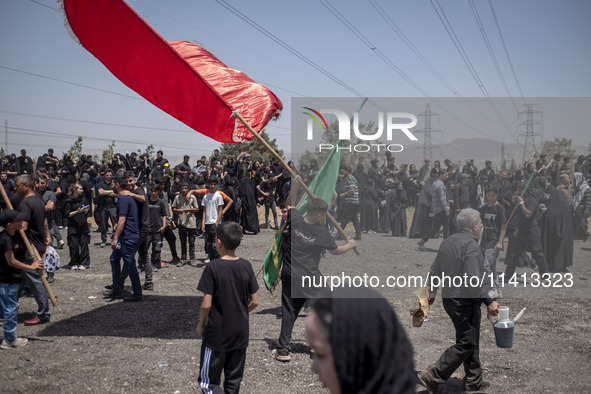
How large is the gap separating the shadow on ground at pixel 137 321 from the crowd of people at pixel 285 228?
1.09 ft

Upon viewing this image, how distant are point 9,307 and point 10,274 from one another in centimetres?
38

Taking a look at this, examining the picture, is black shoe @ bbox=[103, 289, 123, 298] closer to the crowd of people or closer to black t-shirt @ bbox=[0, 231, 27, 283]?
the crowd of people

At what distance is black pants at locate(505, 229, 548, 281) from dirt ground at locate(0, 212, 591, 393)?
0.63 m

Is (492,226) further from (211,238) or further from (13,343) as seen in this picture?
(13,343)

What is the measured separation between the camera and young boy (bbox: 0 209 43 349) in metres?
5.74

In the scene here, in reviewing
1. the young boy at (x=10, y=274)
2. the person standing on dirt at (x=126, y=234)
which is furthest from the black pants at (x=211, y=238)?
the young boy at (x=10, y=274)

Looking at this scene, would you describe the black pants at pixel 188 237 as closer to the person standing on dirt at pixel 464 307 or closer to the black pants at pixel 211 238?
the black pants at pixel 211 238

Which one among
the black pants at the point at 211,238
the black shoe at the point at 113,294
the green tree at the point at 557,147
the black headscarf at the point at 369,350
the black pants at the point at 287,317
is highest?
the green tree at the point at 557,147

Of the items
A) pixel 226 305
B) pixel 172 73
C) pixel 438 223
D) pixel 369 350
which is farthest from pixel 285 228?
pixel 438 223

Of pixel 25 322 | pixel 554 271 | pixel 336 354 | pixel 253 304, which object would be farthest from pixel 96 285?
pixel 554 271

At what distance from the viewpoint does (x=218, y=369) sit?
3.93 metres

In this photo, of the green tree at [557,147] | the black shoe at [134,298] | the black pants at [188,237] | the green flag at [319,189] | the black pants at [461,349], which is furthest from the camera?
the green tree at [557,147]

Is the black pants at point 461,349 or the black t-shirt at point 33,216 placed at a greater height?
the black t-shirt at point 33,216

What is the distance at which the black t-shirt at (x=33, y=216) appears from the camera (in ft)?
20.7
